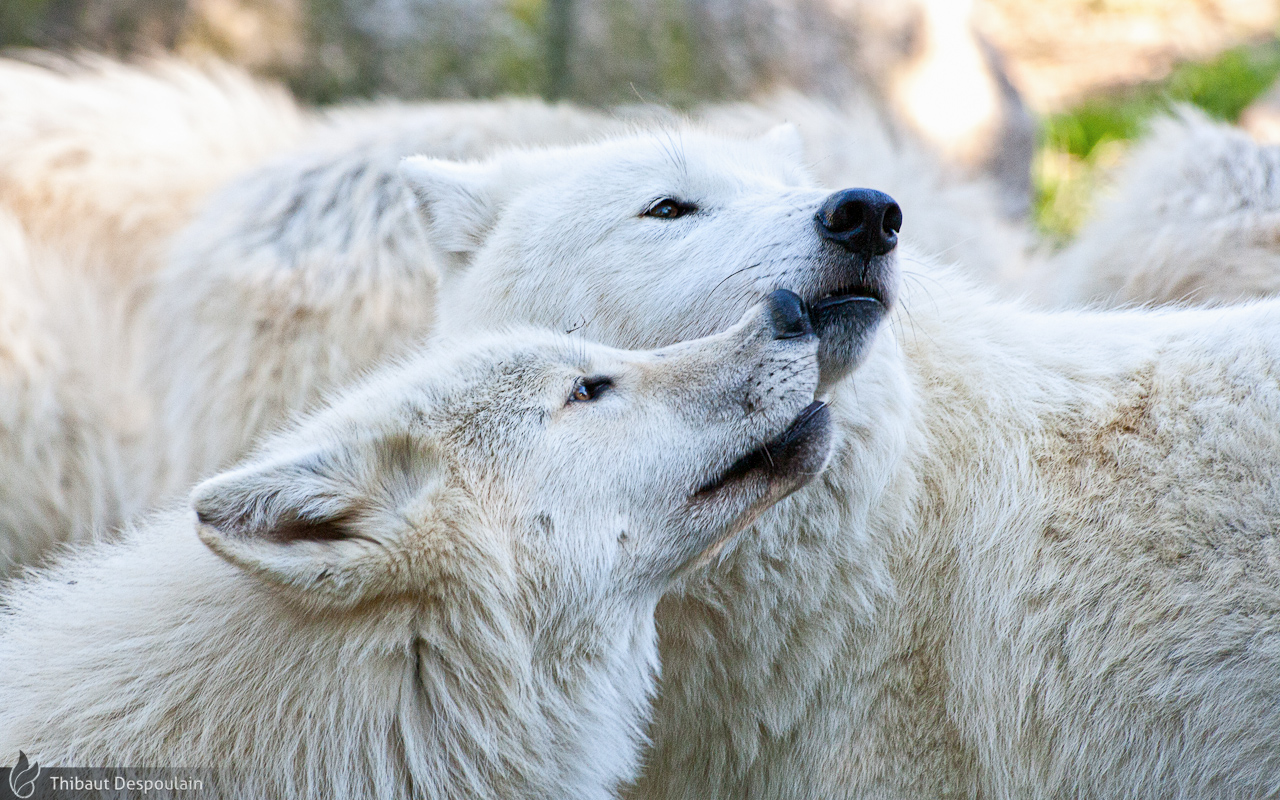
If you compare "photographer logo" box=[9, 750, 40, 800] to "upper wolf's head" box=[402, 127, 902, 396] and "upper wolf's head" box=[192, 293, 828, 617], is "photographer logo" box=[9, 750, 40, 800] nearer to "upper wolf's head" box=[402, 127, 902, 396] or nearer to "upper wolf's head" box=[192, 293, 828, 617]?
"upper wolf's head" box=[192, 293, 828, 617]

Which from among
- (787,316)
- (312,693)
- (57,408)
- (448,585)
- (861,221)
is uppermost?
(861,221)

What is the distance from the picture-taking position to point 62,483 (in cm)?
475

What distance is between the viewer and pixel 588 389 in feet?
8.59

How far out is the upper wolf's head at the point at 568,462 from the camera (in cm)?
238

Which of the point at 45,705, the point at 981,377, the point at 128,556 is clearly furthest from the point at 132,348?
the point at 981,377

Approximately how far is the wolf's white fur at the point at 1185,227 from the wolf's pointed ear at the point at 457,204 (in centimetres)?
245

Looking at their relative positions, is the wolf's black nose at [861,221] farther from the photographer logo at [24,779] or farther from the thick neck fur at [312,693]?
the photographer logo at [24,779]

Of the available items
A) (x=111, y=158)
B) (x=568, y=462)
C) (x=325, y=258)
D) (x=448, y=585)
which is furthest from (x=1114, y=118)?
(x=448, y=585)

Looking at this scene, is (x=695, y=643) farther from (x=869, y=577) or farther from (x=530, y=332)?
(x=530, y=332)

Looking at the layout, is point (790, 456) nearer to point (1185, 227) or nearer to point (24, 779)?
point (24, 779)

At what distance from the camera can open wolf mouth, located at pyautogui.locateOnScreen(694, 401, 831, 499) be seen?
2.55 meters

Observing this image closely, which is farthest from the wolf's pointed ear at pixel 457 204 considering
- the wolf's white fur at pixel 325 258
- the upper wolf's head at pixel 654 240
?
the wolf's white fur at pixel 325 258

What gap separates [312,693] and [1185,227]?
3.60m

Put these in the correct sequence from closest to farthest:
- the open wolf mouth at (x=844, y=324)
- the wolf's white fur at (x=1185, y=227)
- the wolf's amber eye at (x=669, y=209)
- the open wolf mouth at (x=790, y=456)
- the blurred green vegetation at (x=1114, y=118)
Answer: the open wolf mouth at (x=790, y=456) → the open wolf mouth at (x=844, y=324) → the wolf's amber eye at (x=669, y=209) → the wolf's white fur at (x=1185, y=227) → the blurred green vegetation at (x=1114, y=118)
